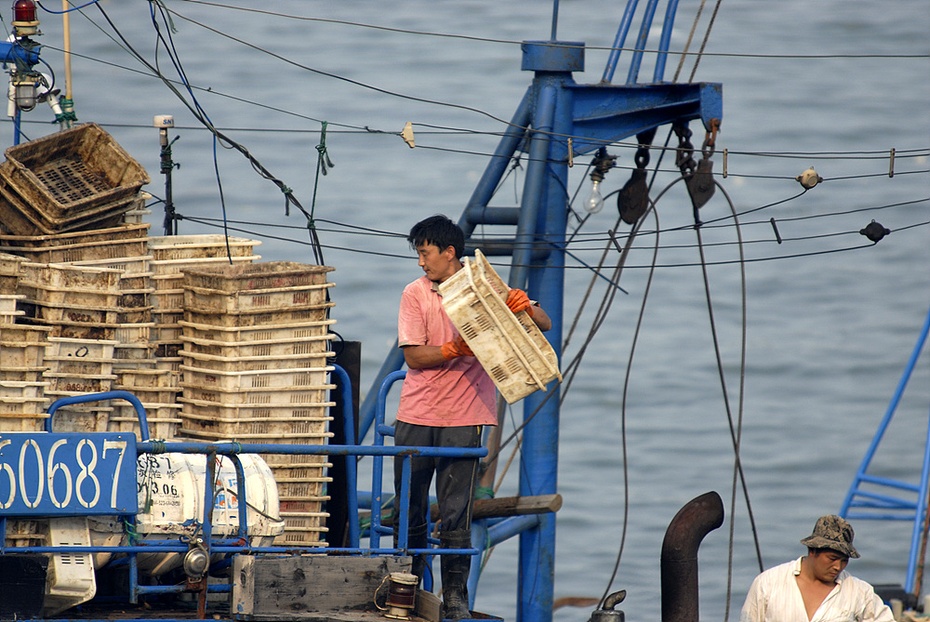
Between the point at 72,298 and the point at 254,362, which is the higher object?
the point at 72,298

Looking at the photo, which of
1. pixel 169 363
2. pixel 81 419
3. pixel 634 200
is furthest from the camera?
pixel 634 200

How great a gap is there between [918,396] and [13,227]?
80.6ft

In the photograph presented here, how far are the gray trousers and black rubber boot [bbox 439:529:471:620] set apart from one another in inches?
2.1

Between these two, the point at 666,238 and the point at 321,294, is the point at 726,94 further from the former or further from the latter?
the point at 321,294

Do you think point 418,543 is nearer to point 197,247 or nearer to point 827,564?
point 827,564

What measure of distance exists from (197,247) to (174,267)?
0.24 m

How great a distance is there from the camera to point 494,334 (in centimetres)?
716

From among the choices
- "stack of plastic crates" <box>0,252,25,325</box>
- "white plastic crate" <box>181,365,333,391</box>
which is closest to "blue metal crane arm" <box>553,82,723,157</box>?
"white plastic crate" <box>181,365,333,391</box>

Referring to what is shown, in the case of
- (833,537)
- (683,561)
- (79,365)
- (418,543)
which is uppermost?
(79,365)

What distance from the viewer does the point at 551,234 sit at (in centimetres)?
1130

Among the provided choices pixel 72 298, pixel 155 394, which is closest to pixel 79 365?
pixel 72 298

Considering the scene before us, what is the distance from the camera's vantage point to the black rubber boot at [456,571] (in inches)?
291

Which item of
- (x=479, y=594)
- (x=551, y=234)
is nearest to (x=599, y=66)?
(x=479, y=594)

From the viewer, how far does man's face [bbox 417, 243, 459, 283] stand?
7.35 m
